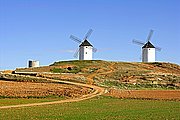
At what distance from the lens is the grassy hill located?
3110 inches

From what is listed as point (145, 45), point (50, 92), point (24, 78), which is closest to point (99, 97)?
point (50, 92)

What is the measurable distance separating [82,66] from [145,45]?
26568 millimetres

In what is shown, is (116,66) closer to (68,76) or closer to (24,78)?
(68,76)

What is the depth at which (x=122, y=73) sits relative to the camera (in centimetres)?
8875

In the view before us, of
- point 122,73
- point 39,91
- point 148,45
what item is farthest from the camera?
point 148,45

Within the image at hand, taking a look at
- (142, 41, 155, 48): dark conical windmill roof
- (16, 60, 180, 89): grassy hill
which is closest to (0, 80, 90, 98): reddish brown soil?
(16, 60, 180, 89): grassy hill

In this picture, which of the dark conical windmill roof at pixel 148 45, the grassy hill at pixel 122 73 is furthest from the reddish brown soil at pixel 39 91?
the dark conical windmill roof at pixel 148 45

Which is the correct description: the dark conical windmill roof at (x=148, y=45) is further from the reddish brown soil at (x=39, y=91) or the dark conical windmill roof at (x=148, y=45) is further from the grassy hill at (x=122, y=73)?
the reddish brown soil at (x=39, y=91)

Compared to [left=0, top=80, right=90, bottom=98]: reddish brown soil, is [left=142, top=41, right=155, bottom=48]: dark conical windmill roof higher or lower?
higher

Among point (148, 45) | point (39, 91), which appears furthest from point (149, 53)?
point (39, 91)

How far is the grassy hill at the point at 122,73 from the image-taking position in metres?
79.0

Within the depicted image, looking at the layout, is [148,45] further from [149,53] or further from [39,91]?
[39,91]

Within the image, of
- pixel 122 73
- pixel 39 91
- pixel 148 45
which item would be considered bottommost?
pixel 39 91

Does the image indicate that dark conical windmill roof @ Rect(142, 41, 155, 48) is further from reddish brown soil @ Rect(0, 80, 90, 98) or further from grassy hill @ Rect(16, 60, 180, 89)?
reddish brown soil @ Rect(0, 80, 90, 98)
